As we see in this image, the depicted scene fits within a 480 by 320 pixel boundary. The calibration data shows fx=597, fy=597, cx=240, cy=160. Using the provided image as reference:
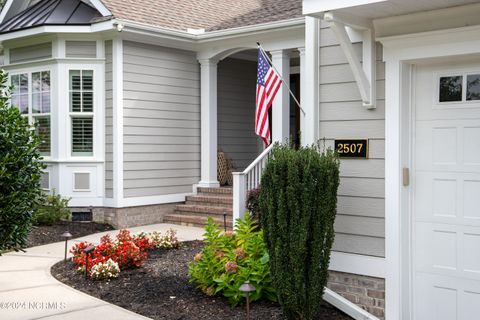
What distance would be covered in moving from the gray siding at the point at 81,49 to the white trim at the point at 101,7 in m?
0.61

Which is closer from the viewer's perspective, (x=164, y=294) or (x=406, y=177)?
(x=406, y=177)

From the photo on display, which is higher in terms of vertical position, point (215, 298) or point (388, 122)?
point (388, 122)

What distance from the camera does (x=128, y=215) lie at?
1052 centimetres

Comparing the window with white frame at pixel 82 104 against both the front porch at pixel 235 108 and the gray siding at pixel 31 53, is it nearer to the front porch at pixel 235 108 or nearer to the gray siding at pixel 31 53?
the gray siding at pixel 31 53

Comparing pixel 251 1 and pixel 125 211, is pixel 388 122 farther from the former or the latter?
pixel 251 1

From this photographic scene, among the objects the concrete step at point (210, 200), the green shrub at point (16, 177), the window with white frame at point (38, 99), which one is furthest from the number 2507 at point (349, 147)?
Result: the window with white frame at point (38, 99)

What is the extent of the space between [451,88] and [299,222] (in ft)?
5.65

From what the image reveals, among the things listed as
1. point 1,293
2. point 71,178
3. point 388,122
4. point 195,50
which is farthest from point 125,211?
point 388,122

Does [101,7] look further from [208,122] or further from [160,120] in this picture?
[208,122]

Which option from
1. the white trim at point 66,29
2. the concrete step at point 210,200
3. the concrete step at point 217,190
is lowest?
the concrete step at point 210,200

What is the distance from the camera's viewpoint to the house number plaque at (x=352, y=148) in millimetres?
5293

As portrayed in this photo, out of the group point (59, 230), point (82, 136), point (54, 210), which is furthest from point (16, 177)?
point (82, 136)

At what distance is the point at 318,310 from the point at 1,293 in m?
3.15

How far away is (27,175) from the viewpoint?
4777mm
